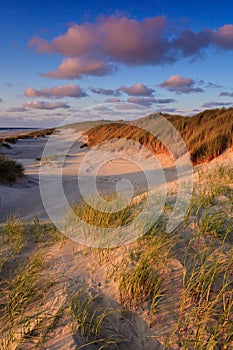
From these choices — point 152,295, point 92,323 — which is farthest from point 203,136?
point 92,323

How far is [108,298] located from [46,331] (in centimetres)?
53

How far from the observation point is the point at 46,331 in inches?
68.4

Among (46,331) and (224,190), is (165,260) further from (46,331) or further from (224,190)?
(224,190)

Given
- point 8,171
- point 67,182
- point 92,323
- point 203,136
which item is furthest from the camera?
point 203,136

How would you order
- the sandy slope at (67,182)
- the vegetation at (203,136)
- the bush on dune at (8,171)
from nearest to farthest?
the sandy slope at (67,182) < the bush on dune at (8,171) < the vegetation at (203,136)

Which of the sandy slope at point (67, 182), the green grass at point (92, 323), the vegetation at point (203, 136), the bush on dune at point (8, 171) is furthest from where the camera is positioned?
the vegetation at point (203, 136)

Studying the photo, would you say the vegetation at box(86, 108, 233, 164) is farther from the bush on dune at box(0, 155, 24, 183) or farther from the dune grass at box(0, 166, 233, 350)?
the dune grass at box(0, 166, 233, 350)

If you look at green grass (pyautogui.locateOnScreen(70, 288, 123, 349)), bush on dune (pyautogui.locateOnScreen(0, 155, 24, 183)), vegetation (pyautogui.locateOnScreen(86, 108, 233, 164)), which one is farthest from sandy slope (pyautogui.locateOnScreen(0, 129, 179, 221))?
green grass (pyautogui.locateOnScreen(70, 288, 123, 349))

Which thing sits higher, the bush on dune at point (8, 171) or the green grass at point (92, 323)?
the bush on dune at point (8, 171)

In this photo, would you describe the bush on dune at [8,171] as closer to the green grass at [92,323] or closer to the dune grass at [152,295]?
the dune grass at [152,295]

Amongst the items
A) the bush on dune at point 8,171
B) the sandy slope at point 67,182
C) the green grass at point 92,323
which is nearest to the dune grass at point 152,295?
the green grass at point 92,323

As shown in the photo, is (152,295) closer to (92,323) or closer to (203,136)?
(92,323)

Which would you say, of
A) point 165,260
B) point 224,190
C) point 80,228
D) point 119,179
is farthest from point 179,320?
point 119,179

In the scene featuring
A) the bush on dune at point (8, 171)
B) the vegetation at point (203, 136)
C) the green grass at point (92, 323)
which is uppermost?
the vegetation at point (203, 136)
